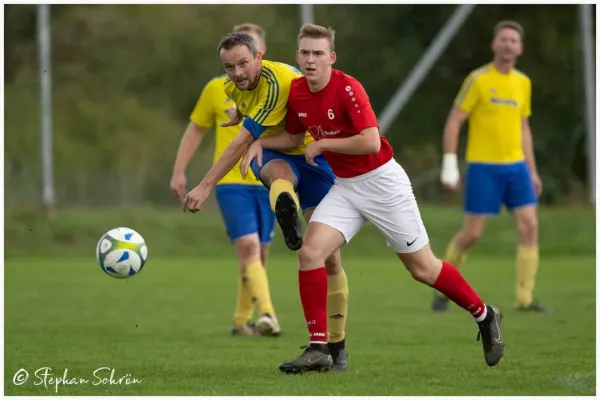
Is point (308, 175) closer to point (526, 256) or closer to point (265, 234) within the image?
point (265, 234)

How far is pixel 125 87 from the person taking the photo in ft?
123

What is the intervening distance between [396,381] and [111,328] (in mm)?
3716

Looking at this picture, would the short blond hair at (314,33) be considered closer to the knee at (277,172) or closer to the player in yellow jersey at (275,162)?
the player in yellow jersey at (275,162)

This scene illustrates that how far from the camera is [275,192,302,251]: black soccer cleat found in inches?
262

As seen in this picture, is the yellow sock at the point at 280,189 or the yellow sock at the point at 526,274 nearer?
the yellow sock at the point at 280,189

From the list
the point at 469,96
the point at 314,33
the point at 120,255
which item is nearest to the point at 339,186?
the point at 314,33

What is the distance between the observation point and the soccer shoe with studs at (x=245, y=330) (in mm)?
9195

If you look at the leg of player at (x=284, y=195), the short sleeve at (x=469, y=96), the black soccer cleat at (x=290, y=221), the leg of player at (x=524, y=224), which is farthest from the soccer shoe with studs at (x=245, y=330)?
the short sleeve at (x=469, y=96)

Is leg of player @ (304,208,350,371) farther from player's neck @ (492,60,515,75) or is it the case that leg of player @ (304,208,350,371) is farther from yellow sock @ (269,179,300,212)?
player's neck @ (492,60,515,75)

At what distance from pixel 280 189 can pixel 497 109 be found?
4724 millimetres

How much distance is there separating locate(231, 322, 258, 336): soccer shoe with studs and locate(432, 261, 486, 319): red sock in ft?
8.00

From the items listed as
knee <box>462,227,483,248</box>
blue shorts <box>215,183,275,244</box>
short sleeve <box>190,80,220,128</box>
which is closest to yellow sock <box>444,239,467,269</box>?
knee <box>462,227,483,248</box>

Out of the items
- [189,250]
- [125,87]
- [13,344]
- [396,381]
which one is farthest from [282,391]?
[125,87]

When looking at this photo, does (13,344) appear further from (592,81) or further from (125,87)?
(125,87)
